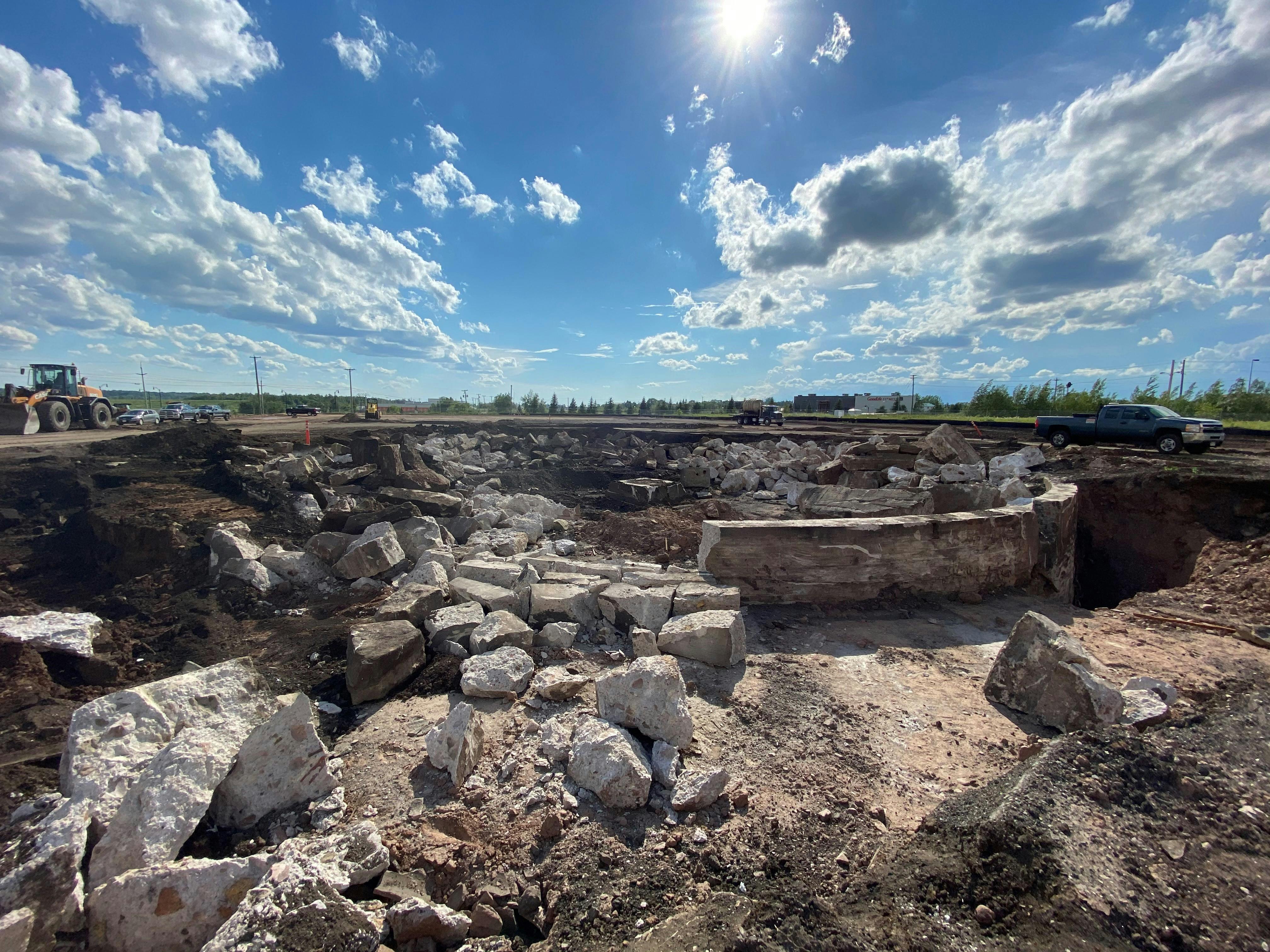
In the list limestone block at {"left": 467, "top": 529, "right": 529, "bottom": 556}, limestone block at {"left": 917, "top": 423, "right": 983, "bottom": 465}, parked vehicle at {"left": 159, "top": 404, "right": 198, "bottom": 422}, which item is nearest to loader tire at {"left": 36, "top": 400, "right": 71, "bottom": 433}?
parked vehicle at {"left": 159, "top": 404, "right": 198, "bottom": 422}

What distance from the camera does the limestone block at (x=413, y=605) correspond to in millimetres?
4480

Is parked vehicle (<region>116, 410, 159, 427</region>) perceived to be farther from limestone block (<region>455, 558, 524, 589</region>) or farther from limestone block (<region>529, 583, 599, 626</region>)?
limestone block (<region>529, 583, 599, 626</region>)

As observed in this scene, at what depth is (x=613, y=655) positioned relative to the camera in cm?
430

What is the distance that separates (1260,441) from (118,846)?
25.0 m

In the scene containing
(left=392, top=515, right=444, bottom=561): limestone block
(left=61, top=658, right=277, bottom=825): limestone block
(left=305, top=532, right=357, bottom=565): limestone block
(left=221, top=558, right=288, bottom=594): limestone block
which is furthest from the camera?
(left=392, top=515, right=444, bottom=561): limestone block

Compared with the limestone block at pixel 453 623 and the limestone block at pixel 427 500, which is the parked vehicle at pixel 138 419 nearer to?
the limestone block at pixel 427 500

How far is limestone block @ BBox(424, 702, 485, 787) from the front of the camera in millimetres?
2826

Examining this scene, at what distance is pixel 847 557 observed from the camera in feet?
17.5

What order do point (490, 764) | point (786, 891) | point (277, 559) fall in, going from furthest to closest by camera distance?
1. point (277, 559)
2. point (490, 764)
3. point (786, 891)

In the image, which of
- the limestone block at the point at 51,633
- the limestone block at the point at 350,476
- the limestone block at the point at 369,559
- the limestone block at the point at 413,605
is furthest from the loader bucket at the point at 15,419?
the limestone block at the point at 413,605

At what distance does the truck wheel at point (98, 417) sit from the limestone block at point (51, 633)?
25.5 meters

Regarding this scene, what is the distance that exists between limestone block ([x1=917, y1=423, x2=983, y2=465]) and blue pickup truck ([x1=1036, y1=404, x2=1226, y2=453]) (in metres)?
4.61

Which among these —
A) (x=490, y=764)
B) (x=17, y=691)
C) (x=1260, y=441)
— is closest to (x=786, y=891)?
(x=490, y=764)

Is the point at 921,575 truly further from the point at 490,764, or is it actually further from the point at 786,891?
the point at 490,764
